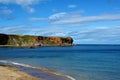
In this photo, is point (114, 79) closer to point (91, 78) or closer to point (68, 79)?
point (91, 78)

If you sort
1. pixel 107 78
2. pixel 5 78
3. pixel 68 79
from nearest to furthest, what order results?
1. pixel 5 78
2. pixel 68 79
3. pixel 107 78

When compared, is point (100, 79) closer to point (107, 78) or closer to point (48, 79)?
point (107, 78)

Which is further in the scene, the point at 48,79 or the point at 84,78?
the point at 84,78

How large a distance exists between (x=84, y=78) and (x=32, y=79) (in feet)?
25.4

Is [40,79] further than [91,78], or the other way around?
[91,78]

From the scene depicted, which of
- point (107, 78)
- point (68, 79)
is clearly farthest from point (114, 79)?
point (68, 79)

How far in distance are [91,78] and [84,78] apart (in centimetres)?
99

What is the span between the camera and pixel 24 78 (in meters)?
33.8

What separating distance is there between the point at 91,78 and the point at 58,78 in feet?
15.6

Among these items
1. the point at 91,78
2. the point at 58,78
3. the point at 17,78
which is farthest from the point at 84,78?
the point at 17,78

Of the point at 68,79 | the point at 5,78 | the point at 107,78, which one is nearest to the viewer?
the point at 5,78

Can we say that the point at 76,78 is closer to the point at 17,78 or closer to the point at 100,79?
the point at 100,79

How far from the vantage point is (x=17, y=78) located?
33.5 meters

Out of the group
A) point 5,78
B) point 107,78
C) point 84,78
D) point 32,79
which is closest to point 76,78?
point 84,78
